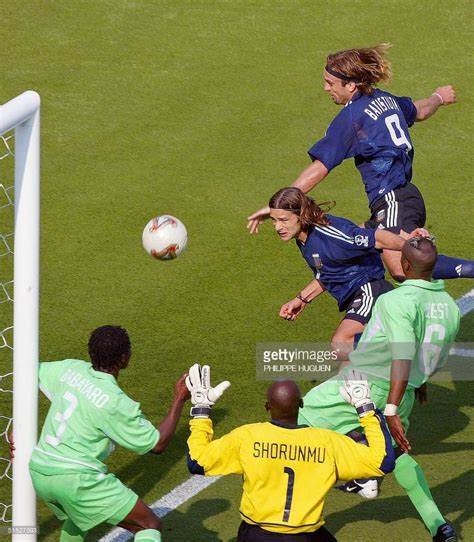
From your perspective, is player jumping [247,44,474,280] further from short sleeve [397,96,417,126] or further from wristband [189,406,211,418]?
wristband [189,406,211,418]

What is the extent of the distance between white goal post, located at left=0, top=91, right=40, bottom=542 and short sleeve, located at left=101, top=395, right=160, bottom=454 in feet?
2.46

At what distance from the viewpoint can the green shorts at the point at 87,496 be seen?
7.69 meters

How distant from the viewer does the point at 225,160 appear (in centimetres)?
1409

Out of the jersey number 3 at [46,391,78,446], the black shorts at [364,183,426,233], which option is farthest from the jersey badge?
the jersey number 3 at [46,391,78,446]

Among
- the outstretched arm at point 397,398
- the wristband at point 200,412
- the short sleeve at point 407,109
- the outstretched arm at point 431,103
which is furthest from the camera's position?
the outstretched arm at point 431,103

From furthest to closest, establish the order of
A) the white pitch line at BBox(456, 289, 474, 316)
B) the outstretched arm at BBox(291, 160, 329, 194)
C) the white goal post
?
the white pitch line at BBox(456, 289, 474, 316), the outstretched arm at BBox(291, 160, 329, 194), the white goal post

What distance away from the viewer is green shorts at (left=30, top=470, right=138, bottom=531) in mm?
7688

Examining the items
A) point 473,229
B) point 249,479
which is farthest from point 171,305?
point 249,479

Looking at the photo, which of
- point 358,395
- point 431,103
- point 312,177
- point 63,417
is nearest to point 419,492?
point 358,395

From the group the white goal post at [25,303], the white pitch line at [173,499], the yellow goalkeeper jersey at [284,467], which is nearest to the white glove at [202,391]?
the yellow goalkeeper jersey at [284,467]

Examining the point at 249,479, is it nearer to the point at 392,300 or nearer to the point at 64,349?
the point at 392,300

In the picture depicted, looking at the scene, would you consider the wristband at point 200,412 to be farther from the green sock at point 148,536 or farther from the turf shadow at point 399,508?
the turf shadow at point 399,508

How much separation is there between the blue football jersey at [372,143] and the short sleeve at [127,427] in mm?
3614

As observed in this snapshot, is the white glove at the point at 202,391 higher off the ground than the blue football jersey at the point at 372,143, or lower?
lower
